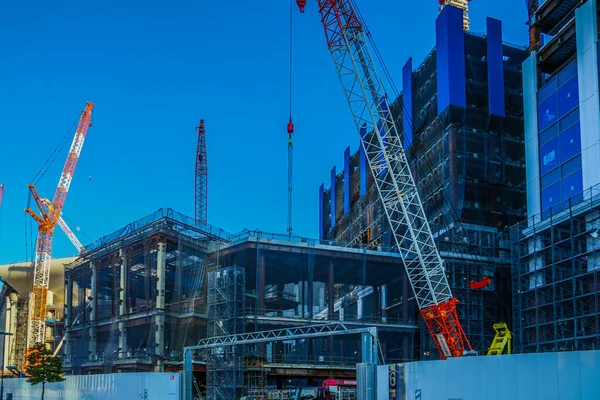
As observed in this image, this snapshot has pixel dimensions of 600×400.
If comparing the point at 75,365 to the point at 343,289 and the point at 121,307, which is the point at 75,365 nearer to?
the point at 121,307

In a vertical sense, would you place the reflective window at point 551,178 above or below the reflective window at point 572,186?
above

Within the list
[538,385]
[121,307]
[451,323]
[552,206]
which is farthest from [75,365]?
[538,385]

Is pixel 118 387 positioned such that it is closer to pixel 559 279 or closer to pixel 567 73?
pixel 559 279

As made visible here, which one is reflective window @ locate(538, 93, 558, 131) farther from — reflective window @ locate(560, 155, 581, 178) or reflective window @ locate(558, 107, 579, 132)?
reflective window @ locate(560, 155, 581, 178)

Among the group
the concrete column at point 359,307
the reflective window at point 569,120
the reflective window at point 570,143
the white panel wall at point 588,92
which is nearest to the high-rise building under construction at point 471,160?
the concrete column at point 359,307

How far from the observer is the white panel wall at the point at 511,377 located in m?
27.3

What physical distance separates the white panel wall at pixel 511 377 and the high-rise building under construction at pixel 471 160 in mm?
48310

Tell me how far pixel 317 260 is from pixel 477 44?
34.1 meters

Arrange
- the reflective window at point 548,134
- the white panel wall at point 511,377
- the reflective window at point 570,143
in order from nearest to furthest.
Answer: the white panel wall at point 511,377 → the reflective window at point 570,143 → the reflective window at point 548,134

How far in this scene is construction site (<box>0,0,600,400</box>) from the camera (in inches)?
2689

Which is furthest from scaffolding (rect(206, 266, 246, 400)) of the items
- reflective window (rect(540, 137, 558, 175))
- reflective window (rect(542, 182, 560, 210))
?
reflective window (rect(540, 137, 558, 175))

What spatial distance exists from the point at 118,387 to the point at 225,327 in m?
18.8

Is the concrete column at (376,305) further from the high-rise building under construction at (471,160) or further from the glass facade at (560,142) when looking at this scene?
the glass facade at (560,142)

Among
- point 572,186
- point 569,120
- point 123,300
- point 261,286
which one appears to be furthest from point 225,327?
point 569,120
